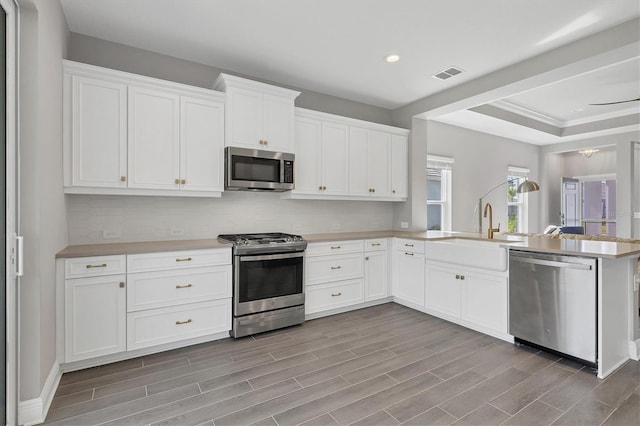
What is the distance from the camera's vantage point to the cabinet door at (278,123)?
3480 millimetres

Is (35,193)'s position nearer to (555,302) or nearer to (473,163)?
(555,302)

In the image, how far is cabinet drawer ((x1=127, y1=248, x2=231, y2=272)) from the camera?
8.79 feet

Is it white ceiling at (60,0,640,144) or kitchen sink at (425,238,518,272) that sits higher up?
white ceiling at (60,0,640,144)

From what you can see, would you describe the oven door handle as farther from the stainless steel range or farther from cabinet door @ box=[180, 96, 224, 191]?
cabinet door @ box=[180, 96, 224, 191]

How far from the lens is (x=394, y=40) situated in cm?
305

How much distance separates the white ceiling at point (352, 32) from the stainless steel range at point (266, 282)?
6.15 ft

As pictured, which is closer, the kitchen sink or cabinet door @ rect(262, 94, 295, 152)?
the kitchen sink

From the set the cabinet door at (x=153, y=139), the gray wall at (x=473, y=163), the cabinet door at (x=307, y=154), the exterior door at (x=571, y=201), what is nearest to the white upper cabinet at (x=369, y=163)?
the cabinet door at (x=307, y=154)

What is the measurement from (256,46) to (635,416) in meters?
3.92

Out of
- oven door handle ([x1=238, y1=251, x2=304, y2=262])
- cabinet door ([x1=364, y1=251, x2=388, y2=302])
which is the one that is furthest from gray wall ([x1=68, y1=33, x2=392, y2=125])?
cabinet door ([x1=364, y1=251, x2=388, y2=302])

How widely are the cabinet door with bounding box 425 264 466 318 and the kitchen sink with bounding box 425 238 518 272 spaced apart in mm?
131

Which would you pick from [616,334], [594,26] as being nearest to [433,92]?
[594,26]

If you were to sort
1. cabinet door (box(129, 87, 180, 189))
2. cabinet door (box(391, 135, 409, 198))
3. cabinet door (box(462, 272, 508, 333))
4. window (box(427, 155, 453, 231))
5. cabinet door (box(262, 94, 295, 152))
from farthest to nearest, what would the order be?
1. window (box(427, 155, 453, 231))
2. cabinet door (box(391, 135, 409, 198))
3. cabinet door (box(262, 94, 295, 152))
4. cabinet door (box(462, 272, 508, 333))
5. cabinet door (box(129, 87, 180, 189))

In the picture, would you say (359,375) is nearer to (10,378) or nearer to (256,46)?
(10,378)
